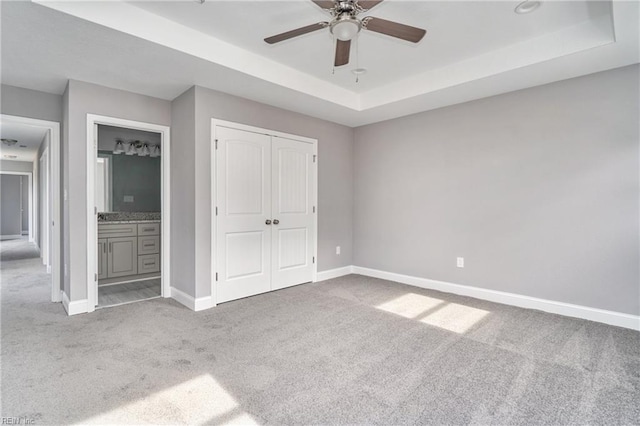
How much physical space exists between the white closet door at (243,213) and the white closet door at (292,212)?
0.13 meters

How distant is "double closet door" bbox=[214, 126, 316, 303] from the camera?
366cm

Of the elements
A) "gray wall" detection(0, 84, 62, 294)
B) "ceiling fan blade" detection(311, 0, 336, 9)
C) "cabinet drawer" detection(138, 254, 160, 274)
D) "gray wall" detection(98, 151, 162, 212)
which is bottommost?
"cabinet drawer" detection(138, 254, 160, 274)

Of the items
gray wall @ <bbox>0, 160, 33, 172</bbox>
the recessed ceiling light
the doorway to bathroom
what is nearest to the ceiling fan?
the recessed ceiling light

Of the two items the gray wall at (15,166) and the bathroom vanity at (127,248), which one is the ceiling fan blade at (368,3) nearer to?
the bathroom vanity at (127,248)

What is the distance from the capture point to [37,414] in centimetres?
169

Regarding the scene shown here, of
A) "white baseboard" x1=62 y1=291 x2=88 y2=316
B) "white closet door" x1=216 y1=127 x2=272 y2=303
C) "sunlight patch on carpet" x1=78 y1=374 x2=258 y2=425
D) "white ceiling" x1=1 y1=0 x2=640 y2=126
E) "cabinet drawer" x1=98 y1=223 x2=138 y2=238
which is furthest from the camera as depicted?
"cabinet drawer" x1=98 y1=223 x2=138 y2=238

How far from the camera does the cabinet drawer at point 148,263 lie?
15.7 ft

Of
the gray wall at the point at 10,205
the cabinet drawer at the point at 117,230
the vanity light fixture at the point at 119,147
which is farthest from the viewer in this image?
the gray wall at the point at 10,205

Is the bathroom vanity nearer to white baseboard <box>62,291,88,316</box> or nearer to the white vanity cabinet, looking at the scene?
the white vanity cabinet

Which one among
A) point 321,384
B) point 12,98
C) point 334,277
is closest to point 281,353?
point 321,384

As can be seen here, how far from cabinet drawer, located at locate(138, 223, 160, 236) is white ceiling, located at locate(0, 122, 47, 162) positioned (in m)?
1.70

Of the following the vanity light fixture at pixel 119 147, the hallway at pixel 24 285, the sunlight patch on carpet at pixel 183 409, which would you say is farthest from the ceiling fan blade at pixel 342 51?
the vanity light fixture at pixel 119 147

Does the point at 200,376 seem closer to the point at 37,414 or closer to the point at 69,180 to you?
the point at 37,414

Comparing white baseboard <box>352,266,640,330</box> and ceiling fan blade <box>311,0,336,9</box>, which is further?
white baseboard <box>352,266,640,330</box>
